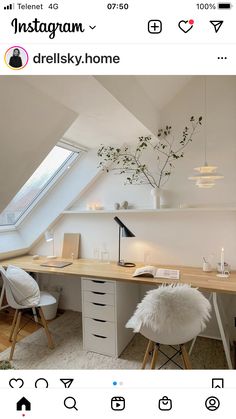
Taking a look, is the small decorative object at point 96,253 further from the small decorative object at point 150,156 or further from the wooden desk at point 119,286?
the small decorative object at point 150,156

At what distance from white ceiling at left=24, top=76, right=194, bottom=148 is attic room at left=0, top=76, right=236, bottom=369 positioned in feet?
0.04

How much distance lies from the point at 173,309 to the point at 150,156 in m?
1.52

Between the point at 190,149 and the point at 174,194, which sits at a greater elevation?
the point at 190,149

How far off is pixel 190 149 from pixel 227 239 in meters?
0.88

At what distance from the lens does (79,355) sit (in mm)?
1777
